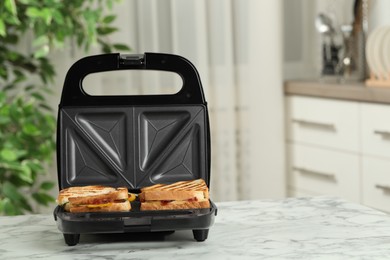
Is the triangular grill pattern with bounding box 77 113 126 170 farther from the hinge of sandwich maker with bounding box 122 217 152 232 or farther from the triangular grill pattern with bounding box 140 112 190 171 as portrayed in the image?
the hinge of sandwich maker with bounding box 122 217 152 232

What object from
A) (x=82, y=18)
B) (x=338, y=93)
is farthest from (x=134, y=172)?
(x=338, y=93)

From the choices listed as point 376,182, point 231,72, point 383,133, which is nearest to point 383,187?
point 376,182

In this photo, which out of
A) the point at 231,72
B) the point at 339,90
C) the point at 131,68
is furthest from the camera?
the point at 231,72

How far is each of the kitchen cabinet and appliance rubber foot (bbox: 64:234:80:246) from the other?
2.18 meters

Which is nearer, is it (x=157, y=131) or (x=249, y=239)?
(x=249, y=239)

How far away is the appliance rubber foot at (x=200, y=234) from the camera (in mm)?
1356

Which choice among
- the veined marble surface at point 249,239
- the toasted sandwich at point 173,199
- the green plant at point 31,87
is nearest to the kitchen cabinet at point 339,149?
the green plant at point 31,87

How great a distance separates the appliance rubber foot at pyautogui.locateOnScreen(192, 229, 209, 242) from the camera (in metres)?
1.36

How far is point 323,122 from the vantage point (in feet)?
12.2

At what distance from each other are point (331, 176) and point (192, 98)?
2.27 metres

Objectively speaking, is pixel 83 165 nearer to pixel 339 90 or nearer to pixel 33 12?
pixel 33 12

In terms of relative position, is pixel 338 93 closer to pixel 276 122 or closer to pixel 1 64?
pixel 276 122

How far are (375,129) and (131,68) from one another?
2.09 metres

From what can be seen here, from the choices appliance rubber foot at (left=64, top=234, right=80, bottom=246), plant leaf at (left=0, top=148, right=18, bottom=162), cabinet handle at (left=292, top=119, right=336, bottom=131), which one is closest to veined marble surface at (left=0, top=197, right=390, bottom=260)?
appliance rubber foot at (left=64, top=234, right=80, bottom=246)
